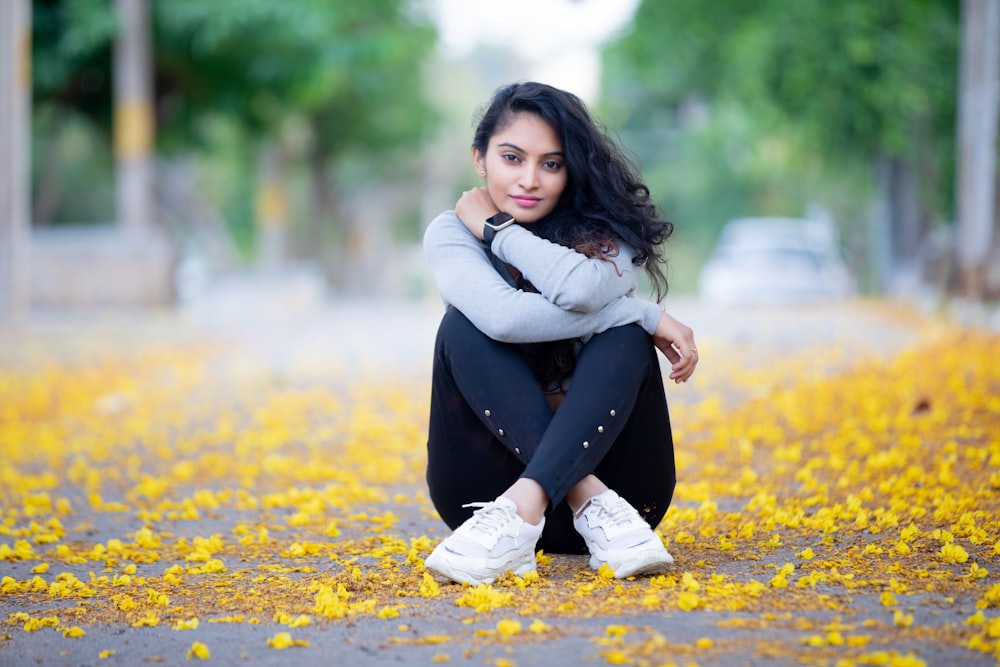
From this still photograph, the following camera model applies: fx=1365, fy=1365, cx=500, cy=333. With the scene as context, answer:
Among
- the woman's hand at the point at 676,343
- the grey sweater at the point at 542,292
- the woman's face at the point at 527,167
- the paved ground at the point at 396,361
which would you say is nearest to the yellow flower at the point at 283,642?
the paved ground at the point at 396,361

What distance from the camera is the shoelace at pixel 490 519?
3.29m

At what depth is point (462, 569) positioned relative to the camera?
3.29m

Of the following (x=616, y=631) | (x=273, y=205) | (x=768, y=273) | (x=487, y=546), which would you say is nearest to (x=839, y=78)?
(x=768, y=273)

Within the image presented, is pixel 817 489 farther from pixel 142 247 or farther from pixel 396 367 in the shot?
pixel 142 247

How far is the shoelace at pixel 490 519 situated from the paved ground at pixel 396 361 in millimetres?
212

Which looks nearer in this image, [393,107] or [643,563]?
[643,563]

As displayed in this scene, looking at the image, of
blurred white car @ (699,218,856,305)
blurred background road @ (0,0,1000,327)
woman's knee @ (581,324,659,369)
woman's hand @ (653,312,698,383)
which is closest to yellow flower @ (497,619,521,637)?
woman's knee @ (581,324,659,369)

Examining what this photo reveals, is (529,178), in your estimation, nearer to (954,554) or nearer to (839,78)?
(954,554)

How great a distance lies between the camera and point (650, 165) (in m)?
45.5

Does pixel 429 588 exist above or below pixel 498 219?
below

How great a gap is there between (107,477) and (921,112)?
14632mm

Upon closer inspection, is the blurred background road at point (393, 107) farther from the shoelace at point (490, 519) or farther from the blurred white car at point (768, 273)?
the shoelace at point (490, 519)

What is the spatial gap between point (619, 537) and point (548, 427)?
12.7 inches

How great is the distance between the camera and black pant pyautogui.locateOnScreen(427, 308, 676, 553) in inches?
131
